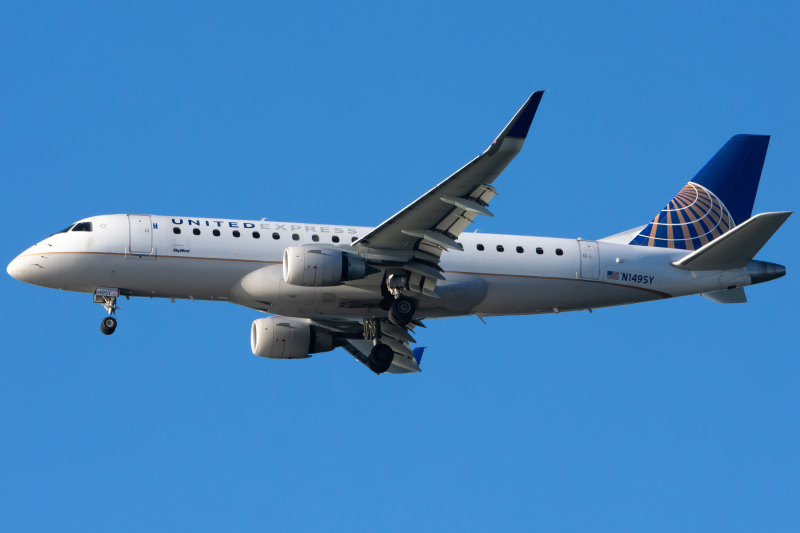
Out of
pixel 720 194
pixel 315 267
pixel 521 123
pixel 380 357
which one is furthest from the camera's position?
pixel 720 194

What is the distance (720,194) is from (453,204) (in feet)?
50.0

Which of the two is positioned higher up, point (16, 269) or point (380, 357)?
point (16, 269)

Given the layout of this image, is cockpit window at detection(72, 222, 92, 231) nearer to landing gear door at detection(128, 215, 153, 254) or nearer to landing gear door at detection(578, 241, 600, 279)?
landing gear door at detection(128, 215, 153, 254)

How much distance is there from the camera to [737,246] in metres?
36.0

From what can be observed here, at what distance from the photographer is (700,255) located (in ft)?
121

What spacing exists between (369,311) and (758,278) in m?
15.0

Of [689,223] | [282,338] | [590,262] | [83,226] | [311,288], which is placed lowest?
[282,338]

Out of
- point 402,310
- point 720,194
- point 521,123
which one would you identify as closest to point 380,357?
point 402,310

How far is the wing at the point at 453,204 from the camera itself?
28203 millimetres

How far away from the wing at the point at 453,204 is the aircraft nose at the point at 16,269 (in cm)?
1207

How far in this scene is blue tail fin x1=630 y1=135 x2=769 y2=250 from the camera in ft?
130

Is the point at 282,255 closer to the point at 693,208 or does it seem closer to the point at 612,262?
the point at 612,262

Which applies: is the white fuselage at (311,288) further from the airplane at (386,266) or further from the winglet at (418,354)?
the winglet at (418,354)

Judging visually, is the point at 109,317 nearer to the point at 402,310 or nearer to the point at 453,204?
the point at 402,310
